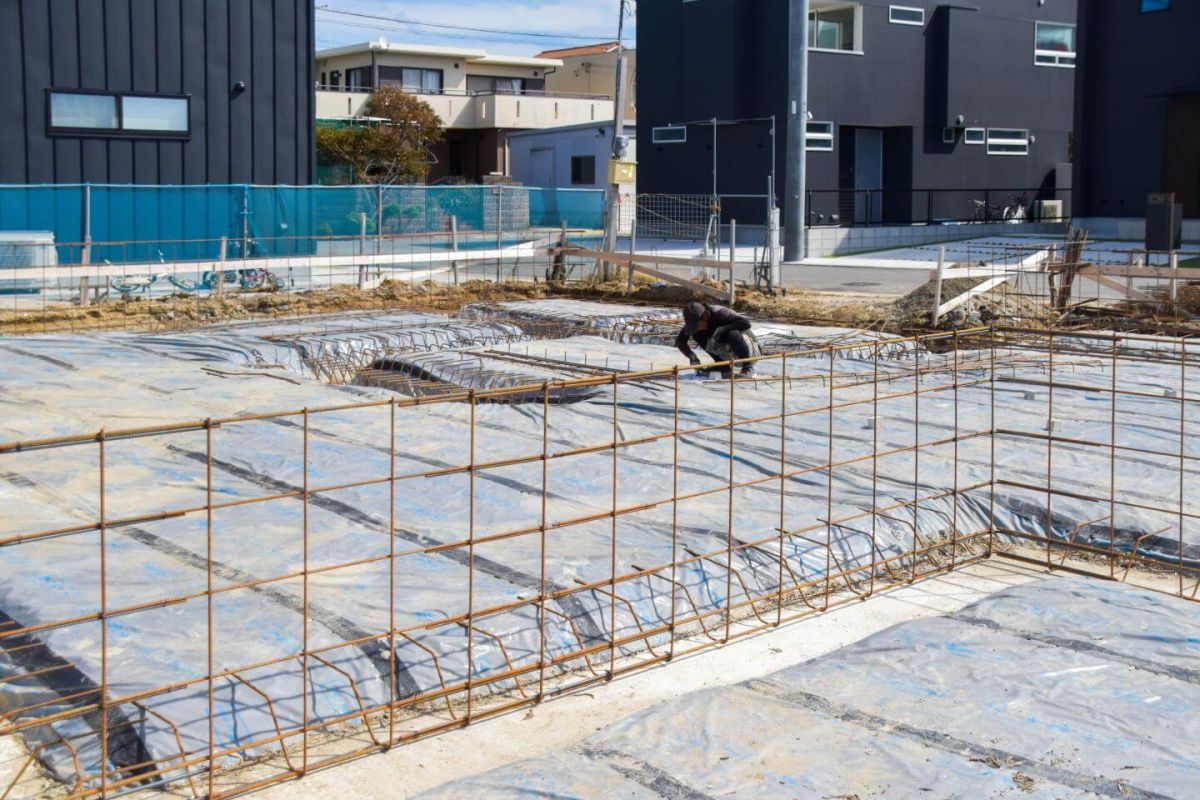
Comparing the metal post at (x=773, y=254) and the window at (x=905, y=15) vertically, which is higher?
the window at (x=905, y=15)

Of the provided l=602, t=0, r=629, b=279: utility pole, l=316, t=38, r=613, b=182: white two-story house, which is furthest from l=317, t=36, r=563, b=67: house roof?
l=602, t=0, r=629, b=279: utility pole

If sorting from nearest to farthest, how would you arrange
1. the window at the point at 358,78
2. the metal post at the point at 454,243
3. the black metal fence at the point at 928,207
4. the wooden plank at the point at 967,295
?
the wooden plank at the point at 967,295 < the metal post at the point at 454,243 < the black metal fence at the point at 928,207 < the window at the point at 358,78

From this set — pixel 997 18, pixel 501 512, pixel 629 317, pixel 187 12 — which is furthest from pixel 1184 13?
pixel 501 512

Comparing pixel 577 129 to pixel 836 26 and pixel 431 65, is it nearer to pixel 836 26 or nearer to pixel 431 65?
pixel 836 26

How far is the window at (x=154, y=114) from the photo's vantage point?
24547 millimetres

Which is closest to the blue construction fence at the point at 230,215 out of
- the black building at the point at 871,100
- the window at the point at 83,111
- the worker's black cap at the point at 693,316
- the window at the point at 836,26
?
the window at the point at 83,111

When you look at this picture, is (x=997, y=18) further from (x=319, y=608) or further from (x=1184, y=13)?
(x=319, y=608)

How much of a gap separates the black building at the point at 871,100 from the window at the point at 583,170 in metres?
7.63

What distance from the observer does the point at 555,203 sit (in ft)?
108

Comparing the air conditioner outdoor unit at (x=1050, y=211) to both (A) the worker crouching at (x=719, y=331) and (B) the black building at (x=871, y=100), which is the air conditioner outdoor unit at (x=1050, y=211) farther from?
(A) the worker crouching at (x=719, y=331)

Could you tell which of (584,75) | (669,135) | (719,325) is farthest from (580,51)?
(719,325)

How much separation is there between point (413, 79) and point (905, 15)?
28257 mm

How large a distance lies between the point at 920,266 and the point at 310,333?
17.0 meters

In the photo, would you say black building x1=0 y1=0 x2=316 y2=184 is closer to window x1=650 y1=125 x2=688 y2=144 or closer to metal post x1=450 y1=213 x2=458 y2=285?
metal post x1=450 y1=213 x2=458 y2=285
